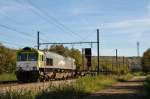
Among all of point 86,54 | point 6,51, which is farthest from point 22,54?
point 86,54

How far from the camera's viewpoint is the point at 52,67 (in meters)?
53.1

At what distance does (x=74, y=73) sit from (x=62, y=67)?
11.7 metres

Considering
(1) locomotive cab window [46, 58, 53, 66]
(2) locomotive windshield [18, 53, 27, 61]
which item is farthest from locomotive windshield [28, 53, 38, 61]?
(1) locomotive cab window [46, 58, 53, 66]

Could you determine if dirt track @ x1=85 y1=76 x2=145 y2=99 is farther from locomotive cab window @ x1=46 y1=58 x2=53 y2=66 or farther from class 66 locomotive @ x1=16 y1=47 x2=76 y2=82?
locomotive cab window @ x1=46 y1=58 x2=53 y2=66

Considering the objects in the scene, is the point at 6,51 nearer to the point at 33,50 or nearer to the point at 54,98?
the point at 33,50

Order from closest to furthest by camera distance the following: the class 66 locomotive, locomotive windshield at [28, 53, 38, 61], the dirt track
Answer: the dirt track < the class 66 locomotive < locomotive windshield at [28, 53, 38, 61]

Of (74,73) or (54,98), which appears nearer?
(54,98)

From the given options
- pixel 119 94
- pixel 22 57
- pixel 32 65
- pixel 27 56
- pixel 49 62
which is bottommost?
pixel 119 94

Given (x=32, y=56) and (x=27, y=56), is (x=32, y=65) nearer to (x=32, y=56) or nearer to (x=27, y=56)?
(x=32, y=56)

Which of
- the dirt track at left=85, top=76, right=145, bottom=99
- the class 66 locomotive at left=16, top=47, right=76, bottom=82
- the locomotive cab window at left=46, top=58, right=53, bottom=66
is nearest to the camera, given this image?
the dirt track at left=85, top=76, right=145, bottom=99

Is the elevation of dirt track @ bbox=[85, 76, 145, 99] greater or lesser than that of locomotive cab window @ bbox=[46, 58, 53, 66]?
lesser

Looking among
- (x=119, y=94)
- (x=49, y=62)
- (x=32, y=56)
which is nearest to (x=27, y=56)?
(x=32, y=56)

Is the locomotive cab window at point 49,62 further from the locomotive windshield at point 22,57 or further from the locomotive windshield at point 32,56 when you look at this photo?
the locomotive windshield at point 22,57

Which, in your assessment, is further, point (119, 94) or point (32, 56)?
point (32, 56)
